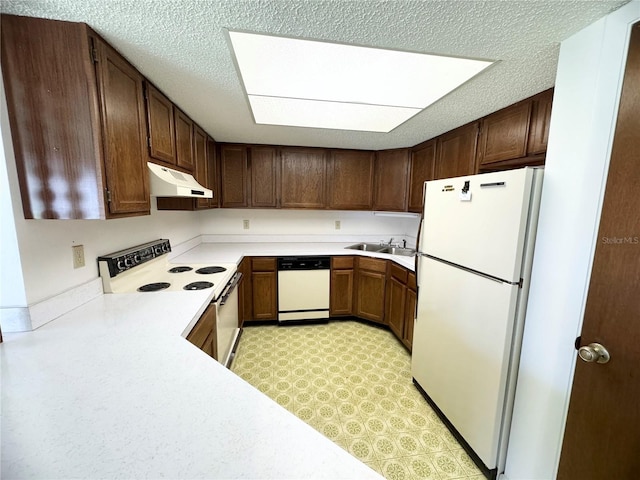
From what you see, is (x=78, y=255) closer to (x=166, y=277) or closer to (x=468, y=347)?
(x=166, y=277)

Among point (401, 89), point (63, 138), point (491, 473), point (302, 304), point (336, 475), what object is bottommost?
point (491, 473)

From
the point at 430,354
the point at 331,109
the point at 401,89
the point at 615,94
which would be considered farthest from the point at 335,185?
the point at 615,94

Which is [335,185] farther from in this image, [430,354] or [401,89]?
[430,354]

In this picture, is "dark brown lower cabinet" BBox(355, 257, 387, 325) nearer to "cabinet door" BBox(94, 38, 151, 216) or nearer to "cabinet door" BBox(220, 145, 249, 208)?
"cabinet door" BBox(220, 145, 249, 208)

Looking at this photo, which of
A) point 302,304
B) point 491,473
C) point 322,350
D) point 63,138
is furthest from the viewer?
point 302,304

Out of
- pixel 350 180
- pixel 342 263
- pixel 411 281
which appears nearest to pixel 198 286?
pixel 342 263

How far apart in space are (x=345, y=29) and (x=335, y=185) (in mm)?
2216

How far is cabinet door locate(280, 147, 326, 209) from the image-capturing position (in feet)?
10.3

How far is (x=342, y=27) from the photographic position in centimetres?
104

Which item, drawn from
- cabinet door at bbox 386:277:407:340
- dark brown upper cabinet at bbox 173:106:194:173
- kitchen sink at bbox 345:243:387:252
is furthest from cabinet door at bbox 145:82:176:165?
kitchen sink at bbox 345:243:387:252

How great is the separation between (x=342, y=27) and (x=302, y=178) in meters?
2.17

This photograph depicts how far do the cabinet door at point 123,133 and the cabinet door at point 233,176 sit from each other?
160cm

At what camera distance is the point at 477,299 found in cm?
144

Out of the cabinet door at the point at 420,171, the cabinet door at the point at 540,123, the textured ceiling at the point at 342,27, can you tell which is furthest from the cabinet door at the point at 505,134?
the cabinet door at the point at 420,171
